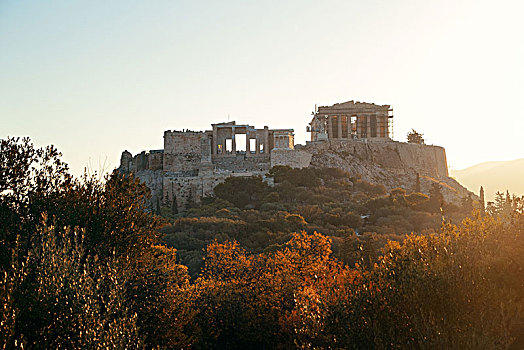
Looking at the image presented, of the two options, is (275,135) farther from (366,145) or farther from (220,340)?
(220,340)

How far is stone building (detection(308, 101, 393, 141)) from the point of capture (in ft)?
198

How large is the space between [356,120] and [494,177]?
59.7 m

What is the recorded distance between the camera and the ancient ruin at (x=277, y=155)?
4785cm

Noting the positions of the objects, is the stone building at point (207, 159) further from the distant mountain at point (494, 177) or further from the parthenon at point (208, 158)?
the distant mountain at point (494, 177)

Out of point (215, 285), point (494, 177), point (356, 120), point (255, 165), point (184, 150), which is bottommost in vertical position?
point (215, 285)

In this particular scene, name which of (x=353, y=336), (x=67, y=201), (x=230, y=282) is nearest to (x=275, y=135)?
(x=230, y=282)

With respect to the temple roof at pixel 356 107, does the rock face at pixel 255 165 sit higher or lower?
lower

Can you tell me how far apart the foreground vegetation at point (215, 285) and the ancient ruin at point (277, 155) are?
20705 millimetres

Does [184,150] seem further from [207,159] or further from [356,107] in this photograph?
[356,107]

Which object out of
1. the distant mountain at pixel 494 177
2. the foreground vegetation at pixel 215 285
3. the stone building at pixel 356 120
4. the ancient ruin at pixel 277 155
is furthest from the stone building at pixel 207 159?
the distant mountain at pixel 494 177

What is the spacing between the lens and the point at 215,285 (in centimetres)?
2067

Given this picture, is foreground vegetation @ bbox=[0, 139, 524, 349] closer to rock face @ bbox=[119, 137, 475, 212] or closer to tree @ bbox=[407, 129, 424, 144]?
rock face @ bbox=[119, 137, 475, 212]

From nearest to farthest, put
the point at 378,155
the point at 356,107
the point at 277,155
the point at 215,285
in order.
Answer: the point at 215,285 < the point at 277,155 < the point at 378,155 < the point at 356,107

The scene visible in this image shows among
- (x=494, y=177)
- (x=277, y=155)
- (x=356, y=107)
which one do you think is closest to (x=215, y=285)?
(x=277, y=155)
